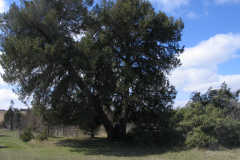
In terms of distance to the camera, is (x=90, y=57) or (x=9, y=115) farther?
(x=9, y=115)

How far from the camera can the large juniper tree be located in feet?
45.3

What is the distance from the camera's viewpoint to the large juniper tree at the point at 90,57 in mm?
13797

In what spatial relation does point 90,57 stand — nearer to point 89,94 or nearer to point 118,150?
point 89,94

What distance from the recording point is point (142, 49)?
17.5m

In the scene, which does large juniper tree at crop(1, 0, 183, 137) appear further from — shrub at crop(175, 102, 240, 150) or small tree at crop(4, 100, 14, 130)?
small tree at crop(4, 100, 14, 130)

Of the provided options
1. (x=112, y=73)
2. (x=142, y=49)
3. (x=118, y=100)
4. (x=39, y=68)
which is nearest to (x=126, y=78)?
(x=112, y=73)

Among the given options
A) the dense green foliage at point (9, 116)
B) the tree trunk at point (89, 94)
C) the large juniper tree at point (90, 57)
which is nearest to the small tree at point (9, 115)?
the dense green foliage at point (9, 116)

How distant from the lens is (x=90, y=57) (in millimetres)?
14234

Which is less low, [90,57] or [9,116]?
[90,57]

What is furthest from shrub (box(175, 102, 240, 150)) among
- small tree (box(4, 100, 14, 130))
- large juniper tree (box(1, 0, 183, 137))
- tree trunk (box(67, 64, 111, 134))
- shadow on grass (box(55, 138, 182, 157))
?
small tree (box(4, 100, 14, 130))

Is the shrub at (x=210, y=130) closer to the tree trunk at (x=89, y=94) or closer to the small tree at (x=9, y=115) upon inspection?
the tree trunk at (x=89, y=94)

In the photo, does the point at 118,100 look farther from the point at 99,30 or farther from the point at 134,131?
the point at 99,30

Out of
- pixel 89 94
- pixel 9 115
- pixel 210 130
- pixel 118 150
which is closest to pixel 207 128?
pixel 210 130

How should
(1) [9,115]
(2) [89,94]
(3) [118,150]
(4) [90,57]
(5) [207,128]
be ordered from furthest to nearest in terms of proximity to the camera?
1. (1) [9,115]
2. (2) [89,94]
3. (4) [90,57]
4. (3) [118,150]
5. (5) [207,128]
